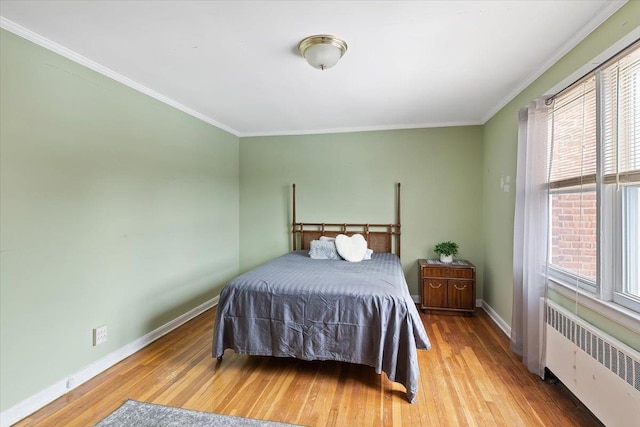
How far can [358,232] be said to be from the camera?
4.23 m

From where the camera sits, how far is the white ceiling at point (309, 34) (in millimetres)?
1676

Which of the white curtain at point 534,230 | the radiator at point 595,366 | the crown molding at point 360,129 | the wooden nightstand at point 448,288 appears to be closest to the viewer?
the radiator at point 595,366

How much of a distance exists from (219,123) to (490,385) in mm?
→ 4158

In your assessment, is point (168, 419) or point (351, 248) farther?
point (351, 248)

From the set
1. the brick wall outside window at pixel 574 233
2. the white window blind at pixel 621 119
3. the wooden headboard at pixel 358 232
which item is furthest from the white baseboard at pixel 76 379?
the white window blind at pixel 621 119

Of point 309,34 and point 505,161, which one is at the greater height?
point 309,34

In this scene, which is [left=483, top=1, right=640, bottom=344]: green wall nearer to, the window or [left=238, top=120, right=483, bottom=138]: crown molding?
the window

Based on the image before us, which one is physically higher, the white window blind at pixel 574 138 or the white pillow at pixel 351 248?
the white window blind at pixel 574 138

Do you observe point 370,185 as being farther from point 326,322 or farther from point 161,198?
point 161,198

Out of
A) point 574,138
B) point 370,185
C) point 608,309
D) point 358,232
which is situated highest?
point 574,138

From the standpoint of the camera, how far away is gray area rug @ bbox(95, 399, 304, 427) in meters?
1.79

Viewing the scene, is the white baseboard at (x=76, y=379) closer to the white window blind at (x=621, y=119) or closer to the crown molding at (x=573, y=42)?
the white window blind at (x=621, y=119)

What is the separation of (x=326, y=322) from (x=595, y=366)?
165 cm

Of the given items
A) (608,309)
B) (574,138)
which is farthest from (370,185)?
(608,309)
